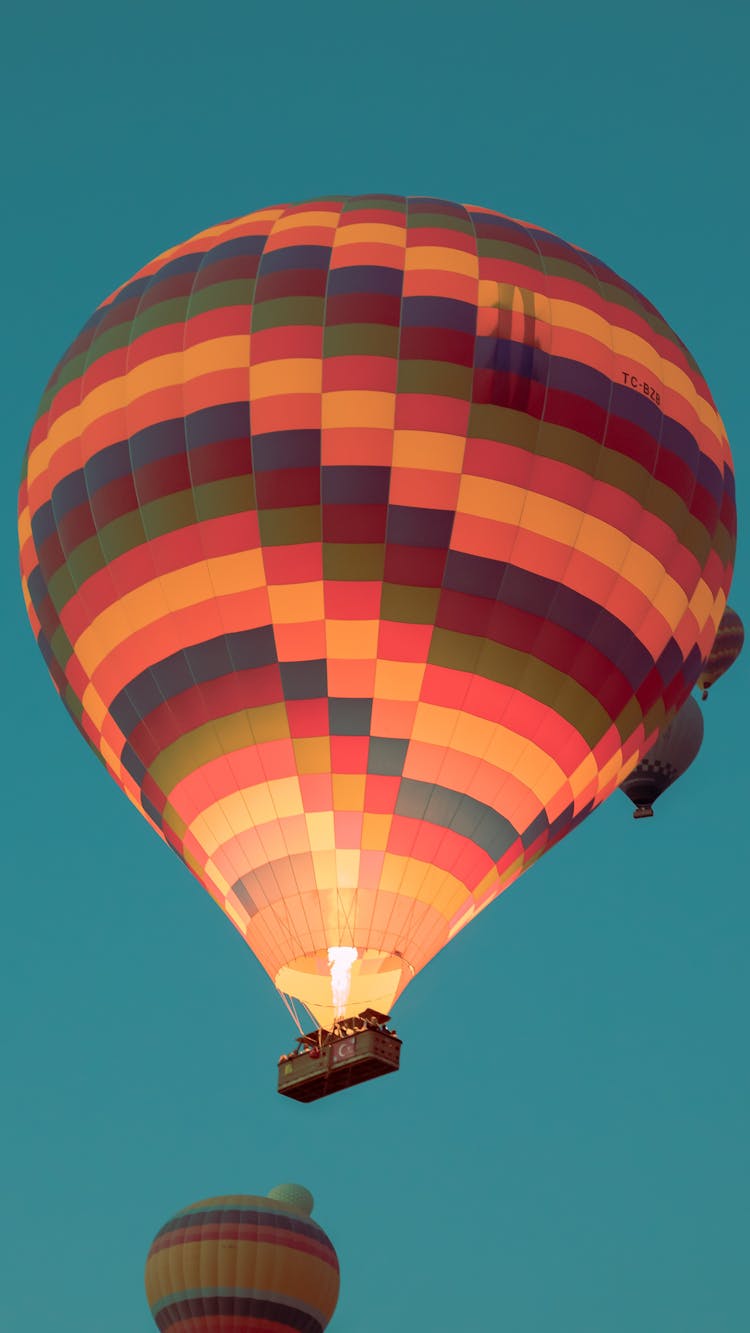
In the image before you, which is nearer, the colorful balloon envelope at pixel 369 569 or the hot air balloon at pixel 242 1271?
the colorful balloon envelope at pixel 369 569

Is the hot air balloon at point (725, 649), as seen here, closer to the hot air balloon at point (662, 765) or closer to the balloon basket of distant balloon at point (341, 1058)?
the hot air balloon at point (662, 765)

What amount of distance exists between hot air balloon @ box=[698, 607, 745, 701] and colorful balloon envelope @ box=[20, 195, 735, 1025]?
11.3m

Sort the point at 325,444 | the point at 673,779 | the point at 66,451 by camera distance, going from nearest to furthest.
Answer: the point at 325,444 → the point at 66,451 → the point at 673,779

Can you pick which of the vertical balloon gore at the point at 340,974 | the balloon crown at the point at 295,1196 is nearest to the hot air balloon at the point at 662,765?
the balloon crown at the point at 295,1196

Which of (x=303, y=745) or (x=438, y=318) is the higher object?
(x=438, y=318)

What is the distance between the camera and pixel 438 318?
1692 cm

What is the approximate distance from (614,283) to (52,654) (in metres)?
6.01

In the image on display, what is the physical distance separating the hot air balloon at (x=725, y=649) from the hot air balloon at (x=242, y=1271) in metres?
9.49

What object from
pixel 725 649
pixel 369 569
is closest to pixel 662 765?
pixel 725 649

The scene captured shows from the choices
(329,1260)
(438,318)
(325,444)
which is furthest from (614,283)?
(329,1260)

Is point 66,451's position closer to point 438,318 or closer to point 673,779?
point 438,318

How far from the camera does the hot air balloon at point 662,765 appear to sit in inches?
1095

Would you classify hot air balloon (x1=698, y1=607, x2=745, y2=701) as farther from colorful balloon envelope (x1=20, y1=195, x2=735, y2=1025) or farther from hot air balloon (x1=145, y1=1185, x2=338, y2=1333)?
colorful balloon envelope (x1=20, y1=195, x2=735, y2=1025)

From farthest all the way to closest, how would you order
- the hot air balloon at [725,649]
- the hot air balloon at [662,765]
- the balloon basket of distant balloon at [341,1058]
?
1. the hot air balloon at [725,649]
2. the hot air balloon at [662,765]
3. the balloon basket of distant balloon at [341,1058]
